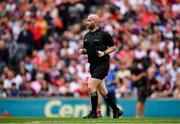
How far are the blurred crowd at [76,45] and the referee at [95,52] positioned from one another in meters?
6.56

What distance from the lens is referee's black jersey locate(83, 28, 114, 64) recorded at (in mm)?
16766

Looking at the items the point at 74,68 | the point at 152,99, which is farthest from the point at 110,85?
the point at 74,68

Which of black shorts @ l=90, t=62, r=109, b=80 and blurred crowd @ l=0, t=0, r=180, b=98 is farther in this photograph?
blurred crowd @ l=0, t=0, r=180, b=98

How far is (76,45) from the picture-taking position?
2661cm

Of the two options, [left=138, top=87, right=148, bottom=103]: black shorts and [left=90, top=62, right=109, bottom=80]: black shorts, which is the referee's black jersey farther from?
[left=138, top=87, right=148, bottom=103]: black shorts

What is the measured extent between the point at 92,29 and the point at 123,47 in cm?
925

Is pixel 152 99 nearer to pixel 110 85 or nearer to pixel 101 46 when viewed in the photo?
pixel 110 85

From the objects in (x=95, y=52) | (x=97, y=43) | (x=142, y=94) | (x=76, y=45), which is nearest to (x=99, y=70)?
(x=95, y=52)

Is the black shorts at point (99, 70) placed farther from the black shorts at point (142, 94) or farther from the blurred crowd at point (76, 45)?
the blurred crowd at point (76, 45)

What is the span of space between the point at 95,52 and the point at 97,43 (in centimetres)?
21

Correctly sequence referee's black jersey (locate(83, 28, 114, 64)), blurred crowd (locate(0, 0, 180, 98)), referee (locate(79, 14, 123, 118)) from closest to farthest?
referee (locate(79, 14, 123, 118)) < referee's black jersey (locate(83, 28, 114, 64)) < blurred crowd (locate(0, 0, 180, 98))

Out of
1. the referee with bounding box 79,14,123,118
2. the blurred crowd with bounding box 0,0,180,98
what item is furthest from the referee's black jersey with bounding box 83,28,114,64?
the blurred crowd with bounding box 0,0,180,98

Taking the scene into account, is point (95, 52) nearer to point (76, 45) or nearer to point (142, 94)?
point (142, 94)

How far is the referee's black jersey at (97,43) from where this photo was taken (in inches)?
660
